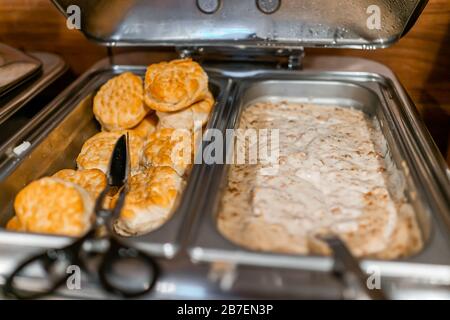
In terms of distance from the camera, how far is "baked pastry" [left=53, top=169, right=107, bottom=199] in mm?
1037

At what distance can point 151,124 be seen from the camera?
1.40 meters

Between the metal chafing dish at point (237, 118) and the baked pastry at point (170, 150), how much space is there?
4.0 inches

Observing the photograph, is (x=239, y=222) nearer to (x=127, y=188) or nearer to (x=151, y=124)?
(x=127, y=188)

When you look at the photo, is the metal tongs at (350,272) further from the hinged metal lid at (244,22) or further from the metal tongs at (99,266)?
the hinged metal lid at (244,22)

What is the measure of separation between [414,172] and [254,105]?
1.99 feet

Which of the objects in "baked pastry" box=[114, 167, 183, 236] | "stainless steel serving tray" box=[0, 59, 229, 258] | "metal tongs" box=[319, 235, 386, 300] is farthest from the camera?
"baked pastry" box=[114, 167, 183, 236]

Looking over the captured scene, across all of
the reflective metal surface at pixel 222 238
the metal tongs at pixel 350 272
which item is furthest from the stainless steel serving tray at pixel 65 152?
the metal tongs at pixel 350 272

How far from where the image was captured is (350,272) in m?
0.71

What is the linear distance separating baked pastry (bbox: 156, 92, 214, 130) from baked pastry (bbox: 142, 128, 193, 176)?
0.04 m

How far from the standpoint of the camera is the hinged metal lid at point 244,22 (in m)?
1.33

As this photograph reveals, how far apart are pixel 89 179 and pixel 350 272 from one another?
680 millimetres

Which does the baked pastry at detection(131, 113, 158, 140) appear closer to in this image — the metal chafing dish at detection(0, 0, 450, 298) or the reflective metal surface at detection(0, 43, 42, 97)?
the metal chafing dish at detection(0, 0, 450, 298)

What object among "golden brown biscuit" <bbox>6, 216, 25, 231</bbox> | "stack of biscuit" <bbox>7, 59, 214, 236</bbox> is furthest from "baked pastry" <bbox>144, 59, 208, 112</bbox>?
"golden brown biscuit" <bbox>6, 216, 25, 231</bbox>
